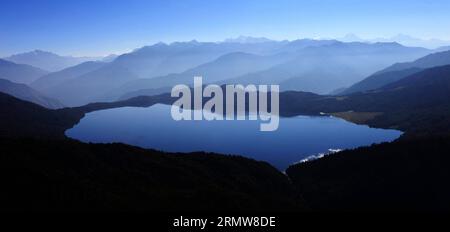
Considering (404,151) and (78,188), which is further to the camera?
(404,151)
